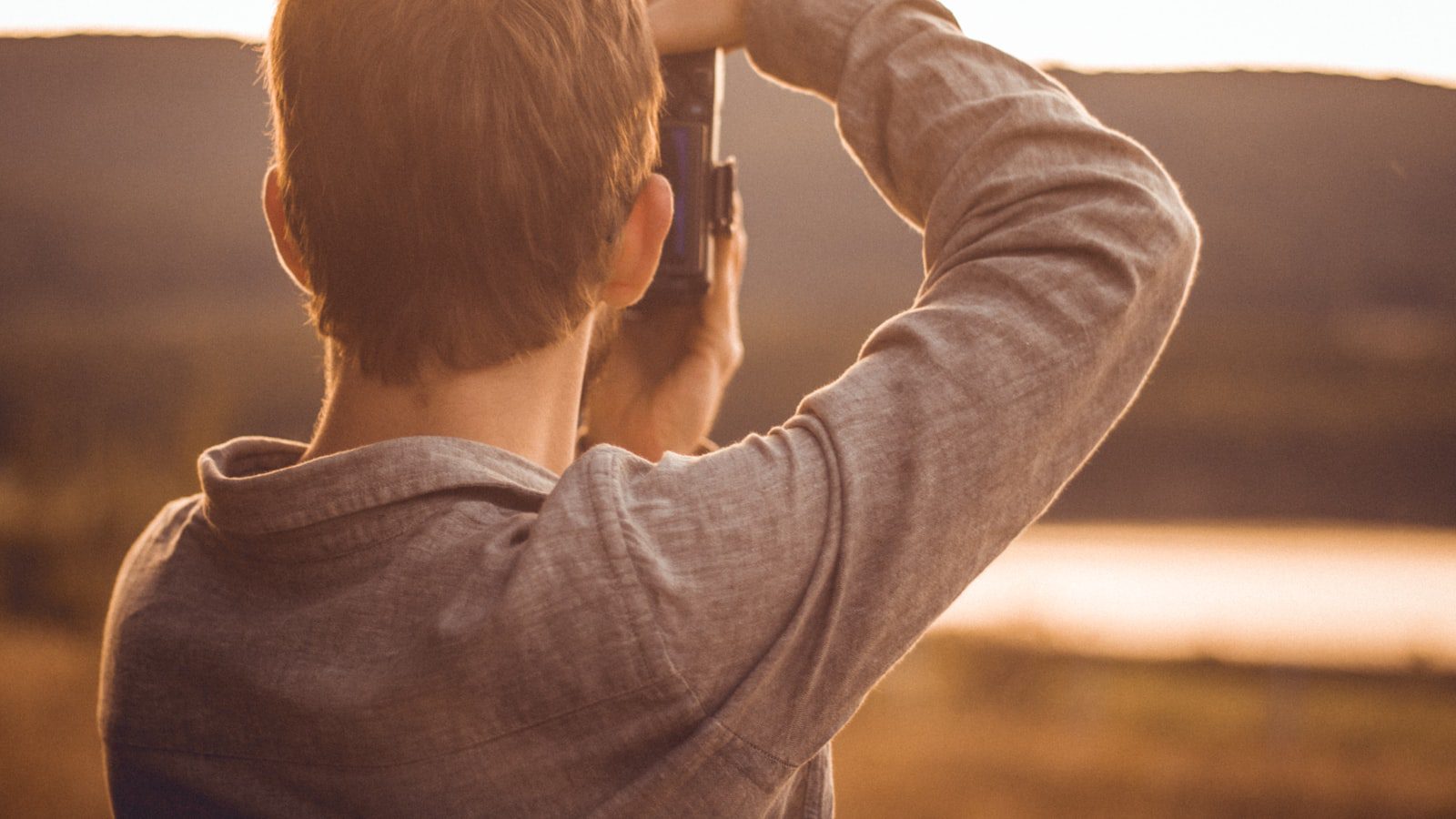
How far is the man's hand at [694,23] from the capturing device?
76 cm

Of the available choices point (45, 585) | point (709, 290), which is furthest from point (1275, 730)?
point (709, 290)

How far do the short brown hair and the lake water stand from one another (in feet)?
21.1

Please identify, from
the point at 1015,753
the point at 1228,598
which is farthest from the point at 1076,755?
the point at 1228,598

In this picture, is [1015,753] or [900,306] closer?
[1015,753]

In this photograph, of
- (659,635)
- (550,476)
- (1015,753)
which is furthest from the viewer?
(1015,753)

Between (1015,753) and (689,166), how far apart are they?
14.7 ft

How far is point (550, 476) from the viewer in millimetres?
653

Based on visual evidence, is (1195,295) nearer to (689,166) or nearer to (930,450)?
(689,166)

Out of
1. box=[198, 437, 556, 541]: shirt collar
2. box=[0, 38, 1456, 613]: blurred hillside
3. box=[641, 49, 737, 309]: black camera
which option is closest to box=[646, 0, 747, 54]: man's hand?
box=[641, 49, 737, 309]: black camera

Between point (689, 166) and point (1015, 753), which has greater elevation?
point (689, 166)

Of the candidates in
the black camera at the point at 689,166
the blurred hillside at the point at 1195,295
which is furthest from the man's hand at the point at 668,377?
the blurred hillside at the point at 1195,295

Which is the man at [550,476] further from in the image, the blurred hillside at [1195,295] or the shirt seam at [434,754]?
the blurred hillside at [1195,295]

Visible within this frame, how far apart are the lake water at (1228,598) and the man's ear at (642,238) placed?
251 inches

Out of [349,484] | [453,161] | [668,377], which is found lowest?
[668,377]
